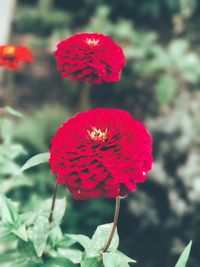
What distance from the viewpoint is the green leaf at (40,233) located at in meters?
1.08

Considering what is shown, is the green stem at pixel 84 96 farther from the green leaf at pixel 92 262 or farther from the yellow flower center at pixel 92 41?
the green leaf at pixel 92 262

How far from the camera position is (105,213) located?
2.31m

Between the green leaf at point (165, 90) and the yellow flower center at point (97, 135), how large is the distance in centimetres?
159

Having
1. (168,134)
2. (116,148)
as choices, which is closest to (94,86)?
(168,134)

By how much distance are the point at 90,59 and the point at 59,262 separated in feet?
1.52

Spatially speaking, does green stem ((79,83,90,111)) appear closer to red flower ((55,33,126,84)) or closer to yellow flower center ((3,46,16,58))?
yellow flower center ((3,46,16,58))

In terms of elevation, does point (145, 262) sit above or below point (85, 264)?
below

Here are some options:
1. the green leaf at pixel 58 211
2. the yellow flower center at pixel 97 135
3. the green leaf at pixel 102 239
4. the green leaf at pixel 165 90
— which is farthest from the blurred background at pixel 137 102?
the yellow flower center at pixel 97 135

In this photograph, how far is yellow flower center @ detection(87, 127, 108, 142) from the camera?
828mm

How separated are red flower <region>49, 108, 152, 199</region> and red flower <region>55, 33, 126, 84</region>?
0.16 m

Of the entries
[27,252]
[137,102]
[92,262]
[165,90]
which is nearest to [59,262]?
[27,252]

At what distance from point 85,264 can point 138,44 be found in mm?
→ 1893

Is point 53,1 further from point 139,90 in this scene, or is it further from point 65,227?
point 65,227

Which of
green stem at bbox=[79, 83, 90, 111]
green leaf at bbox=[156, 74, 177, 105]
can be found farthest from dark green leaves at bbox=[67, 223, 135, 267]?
green stem at bbox=[79, 83, 90, 111]
